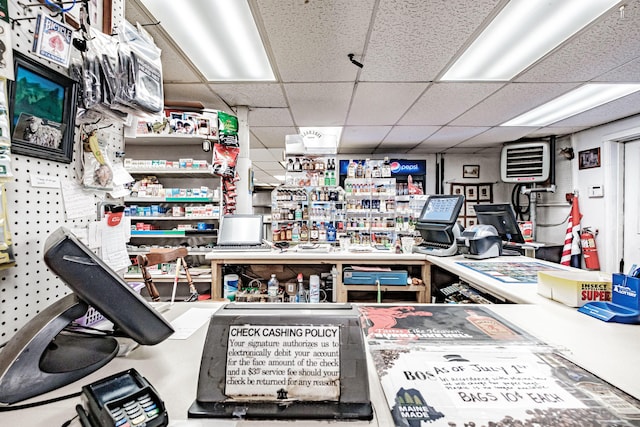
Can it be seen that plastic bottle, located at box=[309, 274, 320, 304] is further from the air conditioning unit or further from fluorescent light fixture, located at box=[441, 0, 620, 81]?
the air conditioning unit

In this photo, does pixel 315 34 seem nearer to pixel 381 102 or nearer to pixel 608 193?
pixel 381 102

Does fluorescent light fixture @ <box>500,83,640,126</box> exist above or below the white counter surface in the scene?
above

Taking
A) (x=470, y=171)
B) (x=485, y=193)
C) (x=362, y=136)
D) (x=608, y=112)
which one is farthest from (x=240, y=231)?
(x=485, y=193)

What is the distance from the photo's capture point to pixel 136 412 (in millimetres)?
488

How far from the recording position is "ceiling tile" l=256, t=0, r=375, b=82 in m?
1.89

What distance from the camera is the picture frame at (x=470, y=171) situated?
20.7 ft

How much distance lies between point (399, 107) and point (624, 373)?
11.3 ft

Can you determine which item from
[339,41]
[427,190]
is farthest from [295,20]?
[427,190]

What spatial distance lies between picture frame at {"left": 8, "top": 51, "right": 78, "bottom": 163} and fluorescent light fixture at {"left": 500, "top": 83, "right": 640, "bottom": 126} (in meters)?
4.33

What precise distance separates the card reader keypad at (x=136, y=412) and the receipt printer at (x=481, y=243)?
2280mm

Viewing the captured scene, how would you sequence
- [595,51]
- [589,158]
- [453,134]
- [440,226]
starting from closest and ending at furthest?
[595,51] → [440,226] → [589,158] → [453,134]

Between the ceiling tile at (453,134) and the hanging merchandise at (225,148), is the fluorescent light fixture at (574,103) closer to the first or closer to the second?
the ceiling tile at (453,134)

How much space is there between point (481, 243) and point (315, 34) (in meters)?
2.06

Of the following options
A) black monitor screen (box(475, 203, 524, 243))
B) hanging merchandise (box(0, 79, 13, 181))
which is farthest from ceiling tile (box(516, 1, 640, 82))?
hanging merchandise (box(0, 79, 13, 181))
